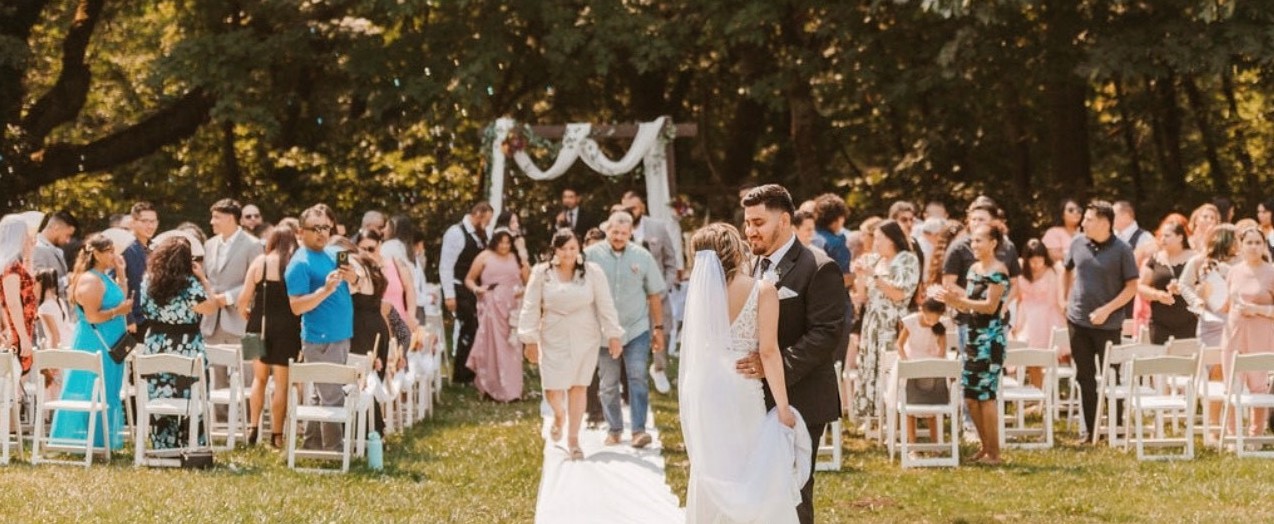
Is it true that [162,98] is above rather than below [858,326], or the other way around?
above

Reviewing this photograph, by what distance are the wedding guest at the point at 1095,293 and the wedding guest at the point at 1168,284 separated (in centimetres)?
98

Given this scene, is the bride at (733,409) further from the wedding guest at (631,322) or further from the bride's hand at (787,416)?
the wedding guest at (631,322)

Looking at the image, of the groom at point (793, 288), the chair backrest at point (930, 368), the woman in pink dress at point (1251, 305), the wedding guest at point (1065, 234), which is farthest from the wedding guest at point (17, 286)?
the wedding guest at point (1065, 234)

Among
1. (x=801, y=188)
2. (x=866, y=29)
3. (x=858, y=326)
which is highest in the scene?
(x=866, y=29)

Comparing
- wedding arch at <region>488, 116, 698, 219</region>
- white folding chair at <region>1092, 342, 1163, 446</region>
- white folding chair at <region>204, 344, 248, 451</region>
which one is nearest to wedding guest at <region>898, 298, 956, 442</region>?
white folding chair at <region>1092, 342, 1163, 446</region>

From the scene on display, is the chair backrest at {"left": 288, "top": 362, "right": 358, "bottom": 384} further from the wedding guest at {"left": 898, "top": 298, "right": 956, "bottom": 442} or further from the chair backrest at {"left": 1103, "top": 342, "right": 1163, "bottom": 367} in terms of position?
the chair backrest at {"left": 1103, "top": 342, "right": 1163, "bottom": 367}

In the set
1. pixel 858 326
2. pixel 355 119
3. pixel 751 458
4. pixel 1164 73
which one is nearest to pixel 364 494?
pixel 751 458

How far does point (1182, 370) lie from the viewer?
41.2ft

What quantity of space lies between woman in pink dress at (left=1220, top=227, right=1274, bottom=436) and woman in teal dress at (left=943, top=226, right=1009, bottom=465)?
2.05 meters

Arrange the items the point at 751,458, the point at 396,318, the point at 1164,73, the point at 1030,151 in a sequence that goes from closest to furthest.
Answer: the point at 751,458
the point at 396,318
the point at 1164,73
the point at 1030,151

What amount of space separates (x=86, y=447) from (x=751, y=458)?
5.73 metres

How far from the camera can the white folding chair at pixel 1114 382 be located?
12.7 m

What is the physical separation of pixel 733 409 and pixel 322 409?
4945mm

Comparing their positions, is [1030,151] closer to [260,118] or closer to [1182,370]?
[260,118]
